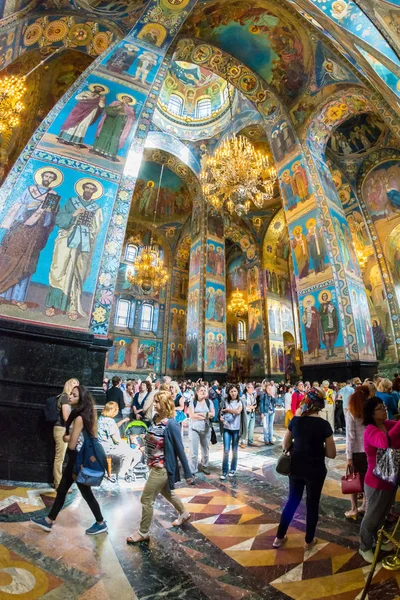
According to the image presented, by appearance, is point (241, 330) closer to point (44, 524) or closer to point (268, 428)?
point (268, 428)

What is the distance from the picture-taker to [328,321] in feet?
28.9

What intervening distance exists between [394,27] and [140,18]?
5984 millimetres

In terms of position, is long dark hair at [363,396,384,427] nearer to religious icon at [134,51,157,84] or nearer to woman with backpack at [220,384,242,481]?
woman with backpack at [220,384,242,481]

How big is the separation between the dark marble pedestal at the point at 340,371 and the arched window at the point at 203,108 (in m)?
14.7

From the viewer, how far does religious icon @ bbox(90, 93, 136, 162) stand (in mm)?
6281

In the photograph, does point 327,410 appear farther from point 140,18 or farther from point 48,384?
point 140,18

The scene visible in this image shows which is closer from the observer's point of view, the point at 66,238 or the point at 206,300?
the point at 66,238

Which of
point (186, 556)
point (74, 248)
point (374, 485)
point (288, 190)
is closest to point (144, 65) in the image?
point (74, 248)

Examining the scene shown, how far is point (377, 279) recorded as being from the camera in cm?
1228

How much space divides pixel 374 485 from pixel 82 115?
25.5 ft

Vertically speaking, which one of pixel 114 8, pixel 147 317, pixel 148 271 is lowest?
pixel 147 317

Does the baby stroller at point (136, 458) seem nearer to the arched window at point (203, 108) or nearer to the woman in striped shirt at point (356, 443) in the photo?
the woman in striped shirt at point (356, 443)

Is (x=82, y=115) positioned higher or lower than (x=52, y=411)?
higher

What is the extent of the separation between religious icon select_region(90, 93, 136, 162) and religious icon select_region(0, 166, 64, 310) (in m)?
1.37
